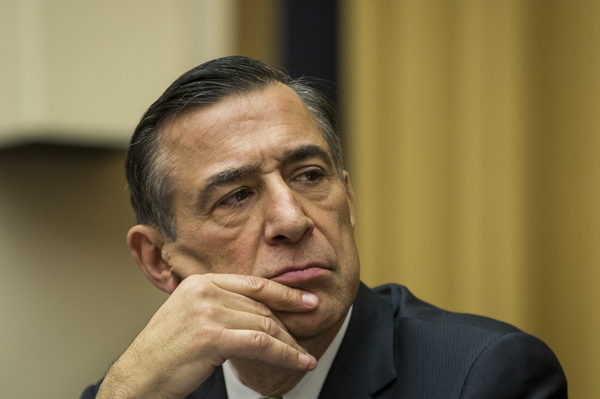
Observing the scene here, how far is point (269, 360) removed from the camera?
1.43 metres

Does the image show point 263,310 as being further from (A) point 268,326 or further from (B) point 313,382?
(B) point 313,382

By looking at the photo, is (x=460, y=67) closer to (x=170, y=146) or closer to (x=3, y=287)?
(x=170, y=146)

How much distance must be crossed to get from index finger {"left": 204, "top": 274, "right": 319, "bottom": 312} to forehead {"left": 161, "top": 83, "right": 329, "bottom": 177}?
1.12 feet

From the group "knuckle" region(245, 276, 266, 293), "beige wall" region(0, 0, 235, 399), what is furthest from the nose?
"beige wall" region(0, 0, 235, 399)

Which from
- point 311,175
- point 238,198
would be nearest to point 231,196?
point 238,198

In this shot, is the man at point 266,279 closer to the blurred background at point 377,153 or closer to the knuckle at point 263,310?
the knuckle at point 263,310

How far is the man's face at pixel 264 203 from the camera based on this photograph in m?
1.55

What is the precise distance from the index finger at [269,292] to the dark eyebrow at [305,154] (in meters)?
0.38

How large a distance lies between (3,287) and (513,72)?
283cm

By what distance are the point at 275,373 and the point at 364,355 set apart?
283 mm

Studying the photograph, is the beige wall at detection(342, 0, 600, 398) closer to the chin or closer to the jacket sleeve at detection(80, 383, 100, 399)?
the chin

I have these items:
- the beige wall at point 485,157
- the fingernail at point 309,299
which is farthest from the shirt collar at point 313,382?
the beige wall at point 485,157

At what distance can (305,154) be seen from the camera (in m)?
1.73

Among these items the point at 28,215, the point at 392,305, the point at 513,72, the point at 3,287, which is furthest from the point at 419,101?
the point at 3,287
